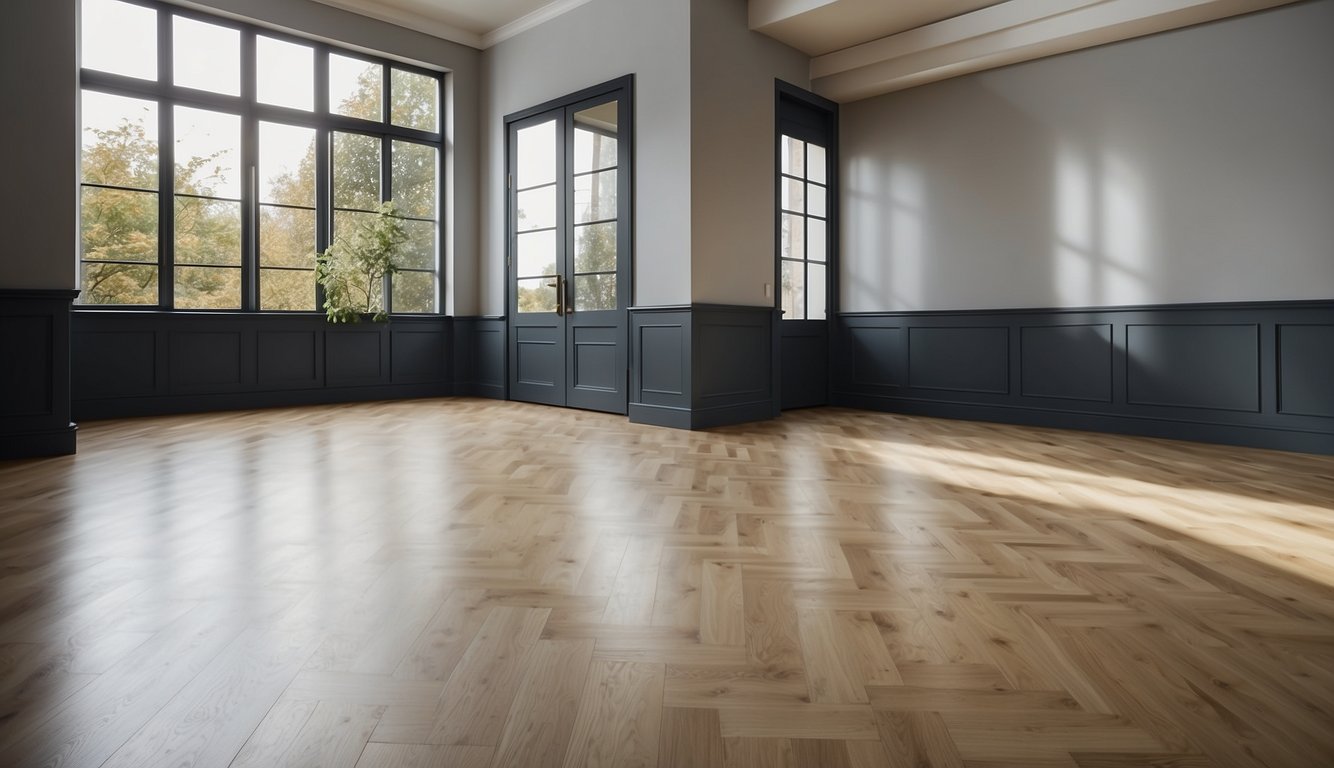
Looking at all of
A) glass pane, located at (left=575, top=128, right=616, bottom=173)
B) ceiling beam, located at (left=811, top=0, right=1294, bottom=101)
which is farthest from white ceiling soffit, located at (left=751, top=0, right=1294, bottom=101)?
glass pane, located at (left=575, top=128, right=616, bottom=173)

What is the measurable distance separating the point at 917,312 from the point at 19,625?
6.26 meters

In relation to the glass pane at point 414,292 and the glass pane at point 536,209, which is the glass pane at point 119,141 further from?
the glass pane at point 536,209

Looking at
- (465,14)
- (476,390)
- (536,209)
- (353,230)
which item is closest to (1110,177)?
(536,209)

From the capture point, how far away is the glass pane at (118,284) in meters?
5.79

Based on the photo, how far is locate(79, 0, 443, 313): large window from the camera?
586 cm

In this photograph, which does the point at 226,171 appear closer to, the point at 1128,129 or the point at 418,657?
the point at 418,657

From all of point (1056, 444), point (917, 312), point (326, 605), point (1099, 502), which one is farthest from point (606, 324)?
point (326, 605)

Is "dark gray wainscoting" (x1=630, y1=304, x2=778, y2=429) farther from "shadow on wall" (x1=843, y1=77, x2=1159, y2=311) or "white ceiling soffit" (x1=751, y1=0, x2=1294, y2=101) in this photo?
"white ceiling soffit" (x1=751, y1=0, x2=1294, y2=101)

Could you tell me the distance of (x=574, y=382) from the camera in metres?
6.71

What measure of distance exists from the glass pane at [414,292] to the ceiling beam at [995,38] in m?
4.23

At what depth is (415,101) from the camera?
295 inches

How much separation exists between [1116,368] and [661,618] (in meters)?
4.96

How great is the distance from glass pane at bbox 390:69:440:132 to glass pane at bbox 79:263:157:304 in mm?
2064

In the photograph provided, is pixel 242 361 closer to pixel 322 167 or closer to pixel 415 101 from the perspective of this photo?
pixel 322 167
